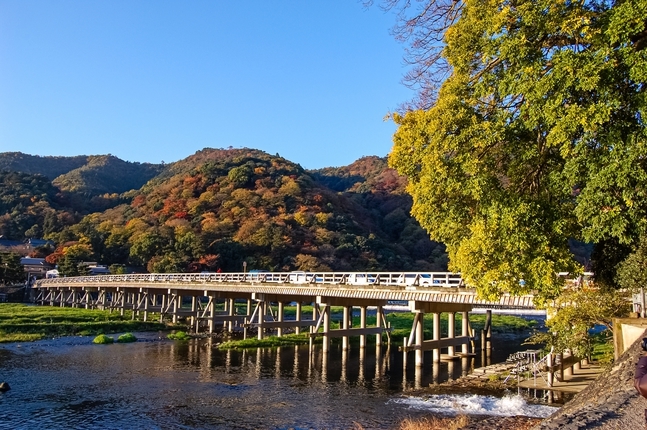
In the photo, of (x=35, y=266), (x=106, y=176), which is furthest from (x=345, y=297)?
(x=106, y=176)

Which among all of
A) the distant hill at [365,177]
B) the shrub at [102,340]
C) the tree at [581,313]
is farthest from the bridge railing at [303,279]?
the distant hill at [365,177]

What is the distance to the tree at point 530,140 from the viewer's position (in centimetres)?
1005

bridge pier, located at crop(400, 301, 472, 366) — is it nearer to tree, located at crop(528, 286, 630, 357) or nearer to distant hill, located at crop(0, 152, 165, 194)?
tree, located at crop(528, 286, 630, 357)

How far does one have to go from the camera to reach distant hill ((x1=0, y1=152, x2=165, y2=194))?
13138 cm

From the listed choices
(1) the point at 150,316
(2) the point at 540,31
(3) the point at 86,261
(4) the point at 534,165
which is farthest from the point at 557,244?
(3) the point at 86,261

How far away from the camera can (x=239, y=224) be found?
78.8 m

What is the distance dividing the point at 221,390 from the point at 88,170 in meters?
138

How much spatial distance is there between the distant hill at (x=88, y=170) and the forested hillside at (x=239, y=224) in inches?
867

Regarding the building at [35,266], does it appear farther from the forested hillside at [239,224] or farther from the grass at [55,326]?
the grass at [55,326]

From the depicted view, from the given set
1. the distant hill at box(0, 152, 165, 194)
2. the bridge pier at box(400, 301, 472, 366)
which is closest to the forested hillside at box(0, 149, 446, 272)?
the distant hill at box(0, 152, 165, 194)

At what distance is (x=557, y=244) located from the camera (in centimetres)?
1179

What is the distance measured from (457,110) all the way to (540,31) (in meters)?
2.40

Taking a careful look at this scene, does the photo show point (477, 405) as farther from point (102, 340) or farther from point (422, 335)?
point (102, 340)

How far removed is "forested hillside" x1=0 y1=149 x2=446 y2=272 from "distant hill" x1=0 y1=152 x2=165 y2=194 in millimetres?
22022
